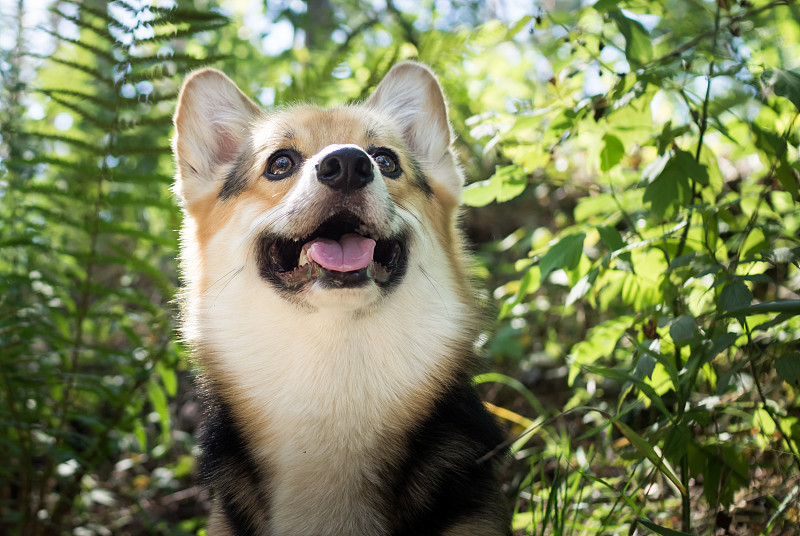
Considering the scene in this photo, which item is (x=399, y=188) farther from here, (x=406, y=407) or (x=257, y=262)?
(x=406, y=407)

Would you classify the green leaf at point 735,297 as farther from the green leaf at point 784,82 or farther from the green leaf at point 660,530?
the green leaf at point 660,530

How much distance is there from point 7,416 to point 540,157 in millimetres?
3155

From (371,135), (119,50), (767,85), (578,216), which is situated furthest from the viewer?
(119,50)

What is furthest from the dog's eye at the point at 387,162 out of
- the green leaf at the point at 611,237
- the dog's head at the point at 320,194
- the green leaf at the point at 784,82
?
the green leaf at the point at 784,82

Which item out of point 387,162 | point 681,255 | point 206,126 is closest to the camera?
point 681,255

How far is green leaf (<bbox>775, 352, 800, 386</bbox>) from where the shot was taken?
2141mm

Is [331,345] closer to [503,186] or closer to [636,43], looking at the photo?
[503,186]

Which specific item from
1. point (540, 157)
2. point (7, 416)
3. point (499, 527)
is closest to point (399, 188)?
point (540, 157)

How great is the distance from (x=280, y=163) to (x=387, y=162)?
1.64 feet

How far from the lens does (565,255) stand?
105 inches

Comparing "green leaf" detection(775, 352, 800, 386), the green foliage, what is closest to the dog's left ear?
the green foliage

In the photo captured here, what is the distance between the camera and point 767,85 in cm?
228

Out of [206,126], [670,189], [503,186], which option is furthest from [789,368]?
[206,126]

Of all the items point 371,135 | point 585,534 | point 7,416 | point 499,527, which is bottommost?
point 585,534
